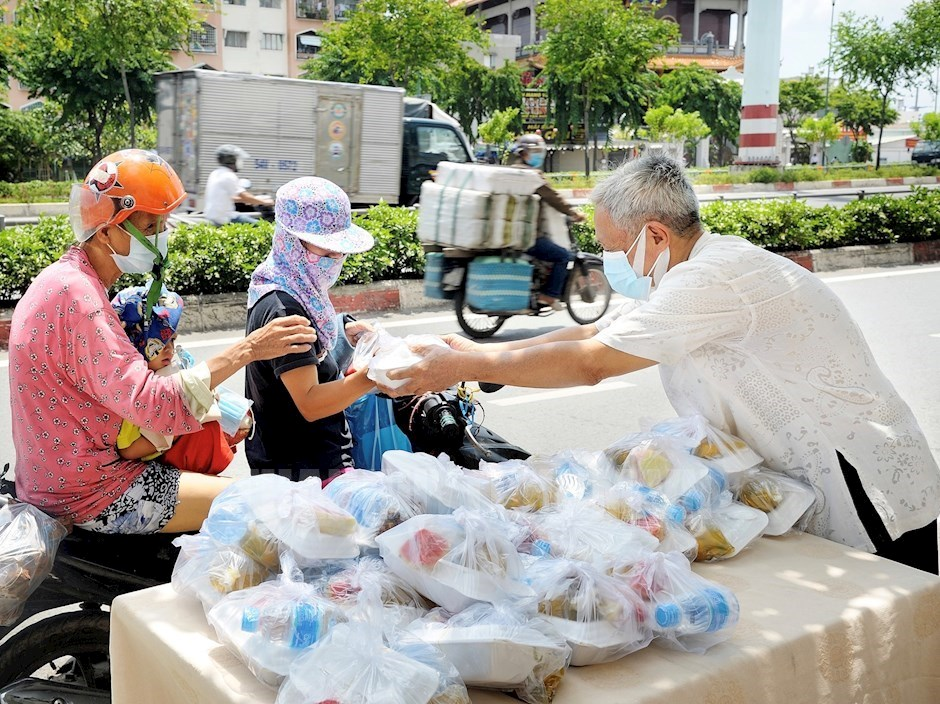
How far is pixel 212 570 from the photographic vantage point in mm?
1944

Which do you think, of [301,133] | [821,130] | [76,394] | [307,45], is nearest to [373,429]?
[76,394]

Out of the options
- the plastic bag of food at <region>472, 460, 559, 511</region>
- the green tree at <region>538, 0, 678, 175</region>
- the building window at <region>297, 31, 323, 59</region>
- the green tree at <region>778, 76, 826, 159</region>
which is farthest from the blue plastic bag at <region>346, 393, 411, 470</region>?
the green tree at <region>778, 76, 826, 159</region>

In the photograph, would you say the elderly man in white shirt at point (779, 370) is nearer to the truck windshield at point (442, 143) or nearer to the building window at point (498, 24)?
the truck windshield at point (442, 143)

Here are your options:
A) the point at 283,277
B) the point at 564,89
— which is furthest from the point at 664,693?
the point at 564,89

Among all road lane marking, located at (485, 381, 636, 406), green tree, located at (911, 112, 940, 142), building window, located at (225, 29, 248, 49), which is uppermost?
building window, located at (225, 29, 248, 49)

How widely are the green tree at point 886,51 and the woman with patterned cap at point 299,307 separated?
35.6 meters

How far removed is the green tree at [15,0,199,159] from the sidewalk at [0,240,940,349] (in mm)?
10416

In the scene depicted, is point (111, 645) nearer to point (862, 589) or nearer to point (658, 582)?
point (658, 582)

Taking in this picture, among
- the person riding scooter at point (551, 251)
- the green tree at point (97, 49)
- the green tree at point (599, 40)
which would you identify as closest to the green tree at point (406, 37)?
the green tree at point (599, 40)

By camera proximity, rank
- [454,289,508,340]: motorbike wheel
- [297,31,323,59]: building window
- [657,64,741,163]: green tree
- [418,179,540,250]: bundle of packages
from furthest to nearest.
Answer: [297,31,323,59]: building window < [657,64,741,163]: green tree < [454,289,508,340]: motorbike wheel < [418,179,540,250]: bundle of packages

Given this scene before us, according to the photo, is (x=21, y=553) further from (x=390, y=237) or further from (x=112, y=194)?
(x=390, y=237)

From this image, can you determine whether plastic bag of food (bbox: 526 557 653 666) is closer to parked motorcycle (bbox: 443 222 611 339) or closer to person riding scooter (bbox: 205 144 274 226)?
parked motorcycle (bbox: 443 222 611 339)

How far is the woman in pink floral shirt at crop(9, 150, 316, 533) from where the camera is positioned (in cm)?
223

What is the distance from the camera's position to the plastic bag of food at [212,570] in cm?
191
